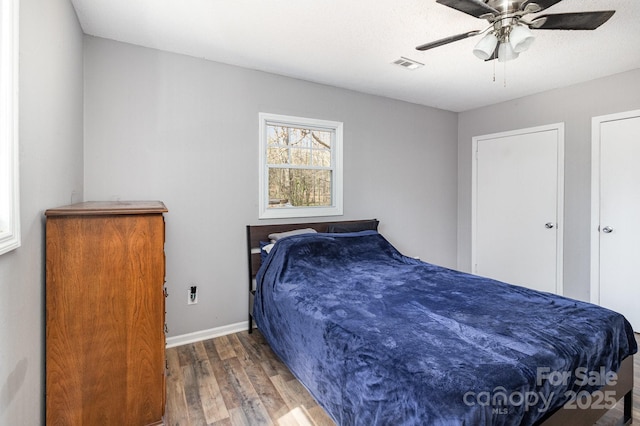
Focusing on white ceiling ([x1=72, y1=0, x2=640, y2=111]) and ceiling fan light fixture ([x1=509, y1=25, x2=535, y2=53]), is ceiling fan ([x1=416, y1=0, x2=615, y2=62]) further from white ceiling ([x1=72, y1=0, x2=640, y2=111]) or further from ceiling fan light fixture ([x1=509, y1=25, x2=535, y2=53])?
white ceiling ([x1=72, y1=0, x2=640, y2=111])

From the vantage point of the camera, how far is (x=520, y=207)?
3.99 metres

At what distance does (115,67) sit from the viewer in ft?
8.22

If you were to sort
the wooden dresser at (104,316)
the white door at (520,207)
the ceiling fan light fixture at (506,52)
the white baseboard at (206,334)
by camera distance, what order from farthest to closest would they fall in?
1. the white door at (520,207)
2. the white baseboard at (206,334)
3. the ceiling fan light fixture at (506,52)
4. the wooden dresser at (104,316)

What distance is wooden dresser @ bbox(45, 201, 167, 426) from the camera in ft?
4.87

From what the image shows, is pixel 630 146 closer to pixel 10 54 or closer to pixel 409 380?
pixel 409 380

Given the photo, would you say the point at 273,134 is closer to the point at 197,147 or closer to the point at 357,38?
the point at 197,147

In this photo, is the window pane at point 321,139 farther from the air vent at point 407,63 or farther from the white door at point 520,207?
the white door at point 520,207

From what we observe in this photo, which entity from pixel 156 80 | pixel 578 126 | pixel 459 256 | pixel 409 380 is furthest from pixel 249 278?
pixel 578 126

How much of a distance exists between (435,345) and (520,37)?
169cm

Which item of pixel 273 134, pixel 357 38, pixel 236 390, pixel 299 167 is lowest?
pixel 236 390

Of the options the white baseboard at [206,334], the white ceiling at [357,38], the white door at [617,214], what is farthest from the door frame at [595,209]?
the white baseboard at [206,334]

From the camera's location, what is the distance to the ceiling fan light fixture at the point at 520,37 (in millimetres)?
1737

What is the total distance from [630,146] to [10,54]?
4.58m

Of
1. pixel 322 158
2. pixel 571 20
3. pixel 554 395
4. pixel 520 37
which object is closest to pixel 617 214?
pixel 571 20
